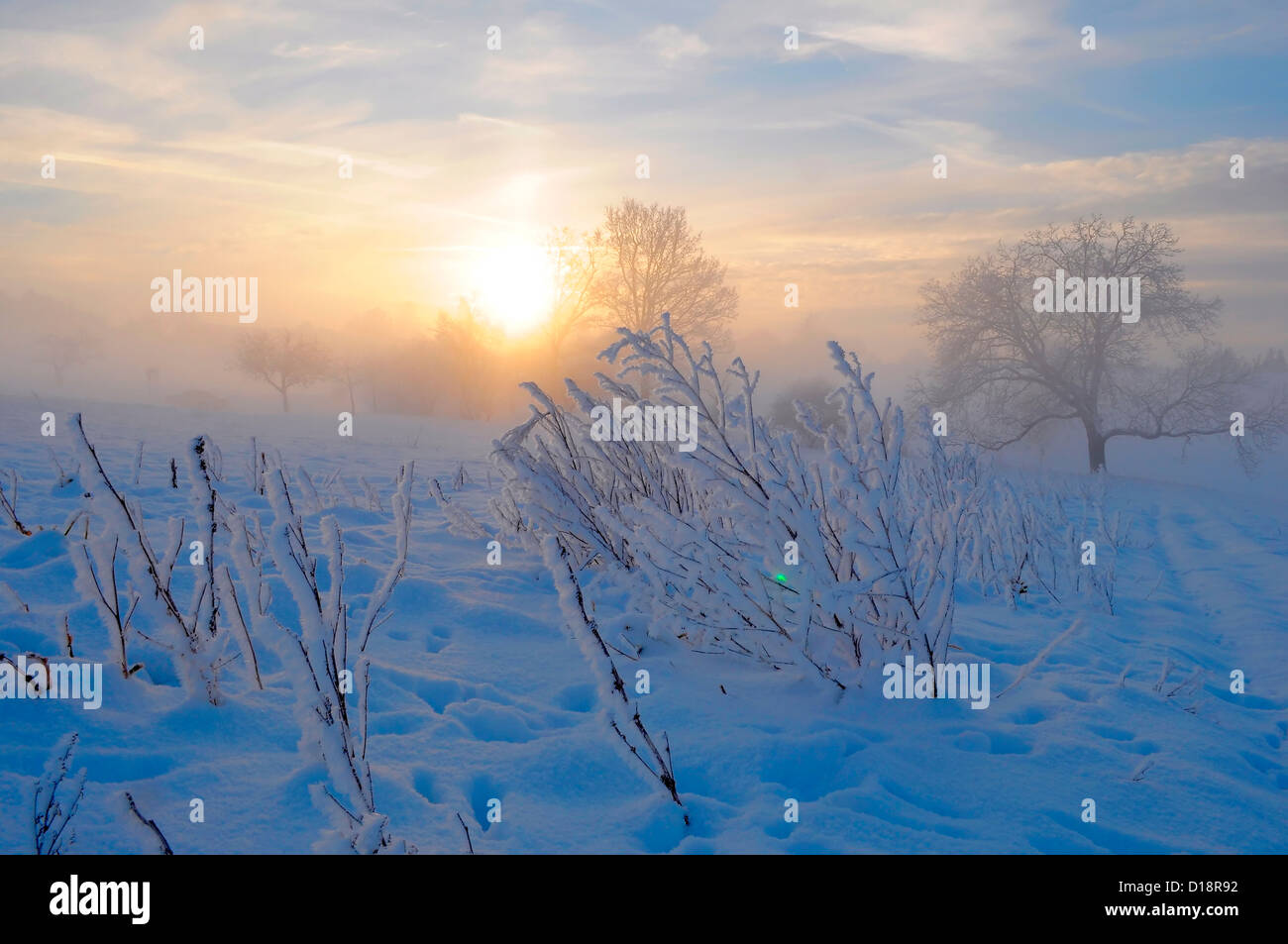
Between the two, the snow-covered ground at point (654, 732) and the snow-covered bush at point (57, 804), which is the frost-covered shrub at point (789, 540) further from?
the snow-covered bush at point (57, 804)

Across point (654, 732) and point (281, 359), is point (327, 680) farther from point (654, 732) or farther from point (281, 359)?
point (281, 359)

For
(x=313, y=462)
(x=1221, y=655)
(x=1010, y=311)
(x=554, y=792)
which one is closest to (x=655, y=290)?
(x=1010, y=311)

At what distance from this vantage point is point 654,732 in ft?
8.58

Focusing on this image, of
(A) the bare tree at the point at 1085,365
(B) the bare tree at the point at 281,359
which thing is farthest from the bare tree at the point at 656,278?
(B) the bare tree at the point at 281,359

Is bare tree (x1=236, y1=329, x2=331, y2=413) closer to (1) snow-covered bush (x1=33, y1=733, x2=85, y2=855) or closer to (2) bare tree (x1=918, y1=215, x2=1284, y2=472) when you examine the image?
(2) bare tree (x1=918, y1=215, x2=1284, y2=472)

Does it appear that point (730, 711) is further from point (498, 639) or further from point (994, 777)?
point (498, 639)

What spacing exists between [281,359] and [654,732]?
47.0m

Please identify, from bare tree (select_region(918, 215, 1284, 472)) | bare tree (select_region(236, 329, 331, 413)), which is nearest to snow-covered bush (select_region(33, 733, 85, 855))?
bare tree (select_region(918, 215, 1284, 472))

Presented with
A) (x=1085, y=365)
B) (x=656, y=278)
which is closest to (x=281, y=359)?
(x=656, y=278)

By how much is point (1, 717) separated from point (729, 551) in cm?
234

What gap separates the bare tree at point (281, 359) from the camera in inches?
1709

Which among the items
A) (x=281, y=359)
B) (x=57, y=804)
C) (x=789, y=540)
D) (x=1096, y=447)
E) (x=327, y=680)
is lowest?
(x=57, y=804)

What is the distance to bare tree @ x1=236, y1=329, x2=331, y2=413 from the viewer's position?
142ft

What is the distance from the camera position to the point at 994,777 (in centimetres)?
241
